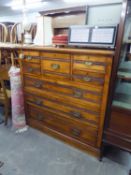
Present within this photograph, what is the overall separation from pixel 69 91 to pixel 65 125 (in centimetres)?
46

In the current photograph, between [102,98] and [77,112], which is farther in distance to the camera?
[77,112]

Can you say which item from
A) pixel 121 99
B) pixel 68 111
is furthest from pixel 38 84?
pixel 121 99

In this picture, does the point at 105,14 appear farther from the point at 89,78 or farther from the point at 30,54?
the point at 30,54

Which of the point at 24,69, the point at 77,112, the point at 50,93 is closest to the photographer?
the point at 77,112

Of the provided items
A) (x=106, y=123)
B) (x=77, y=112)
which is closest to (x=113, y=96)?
(x=106, y=123)

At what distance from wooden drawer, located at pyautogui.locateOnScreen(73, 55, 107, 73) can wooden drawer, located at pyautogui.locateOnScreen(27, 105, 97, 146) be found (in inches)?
25.0

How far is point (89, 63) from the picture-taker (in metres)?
1.41

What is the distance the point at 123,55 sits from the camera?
54.9 inches

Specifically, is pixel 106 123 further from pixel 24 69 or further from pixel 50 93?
pixel 24 69

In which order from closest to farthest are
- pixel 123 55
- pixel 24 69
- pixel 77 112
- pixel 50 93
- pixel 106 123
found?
pixel 123 55 < pixel 106 123 < pixel 77 112 < pixel 50 93 < pixel 24 69

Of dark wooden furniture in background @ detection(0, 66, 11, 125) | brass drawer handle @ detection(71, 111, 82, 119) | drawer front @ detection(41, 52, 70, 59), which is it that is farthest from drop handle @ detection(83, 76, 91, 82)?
dark wooden furniture in background @ detection(0, 66, 11, 125)

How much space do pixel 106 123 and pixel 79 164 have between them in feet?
1.75

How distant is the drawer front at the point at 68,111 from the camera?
1.57 m

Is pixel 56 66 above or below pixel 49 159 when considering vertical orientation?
above
